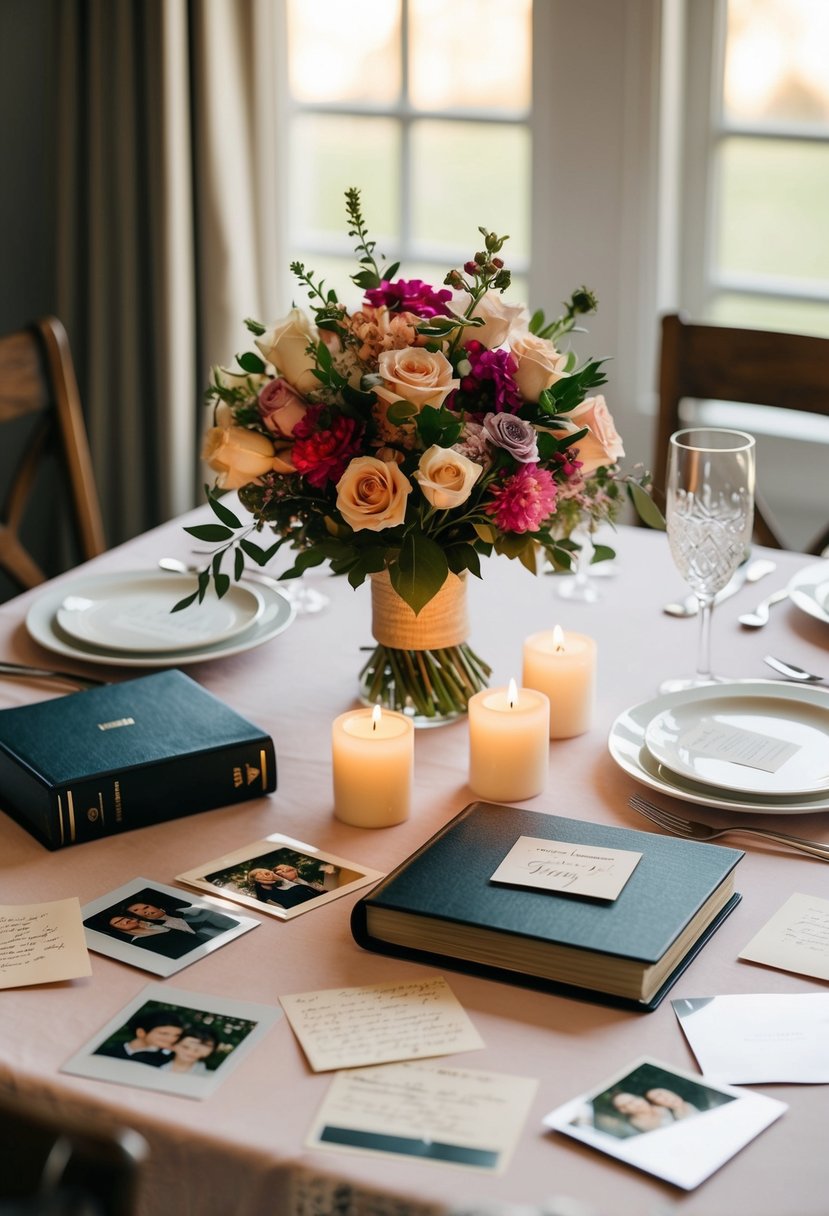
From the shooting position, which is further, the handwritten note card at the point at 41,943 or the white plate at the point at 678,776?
the white plate at the point at 678,776

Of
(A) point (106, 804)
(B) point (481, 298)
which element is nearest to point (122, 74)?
(B) point (481, 298)

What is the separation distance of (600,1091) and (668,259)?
2.10m

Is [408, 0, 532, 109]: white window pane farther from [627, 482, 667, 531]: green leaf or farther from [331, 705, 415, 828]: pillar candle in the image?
[331, 705, 415, 828]: pillar candle

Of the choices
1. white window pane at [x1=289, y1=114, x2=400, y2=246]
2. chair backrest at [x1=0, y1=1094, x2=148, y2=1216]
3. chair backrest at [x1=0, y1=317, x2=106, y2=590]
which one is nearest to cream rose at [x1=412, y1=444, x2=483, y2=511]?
chair backrest at [x1=0, y1=1094, x2=148, y2=1216]

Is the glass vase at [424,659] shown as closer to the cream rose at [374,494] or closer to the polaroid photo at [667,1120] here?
the cream rose at [374,494]

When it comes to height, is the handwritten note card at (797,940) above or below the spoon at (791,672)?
below

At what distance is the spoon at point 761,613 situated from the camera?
1.56 meters

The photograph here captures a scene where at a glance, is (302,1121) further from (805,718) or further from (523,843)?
(805,718)

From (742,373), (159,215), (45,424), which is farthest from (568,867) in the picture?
(159,215)

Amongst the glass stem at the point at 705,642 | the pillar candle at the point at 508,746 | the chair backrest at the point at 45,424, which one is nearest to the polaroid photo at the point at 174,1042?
the pillar candle at the point at 508,746

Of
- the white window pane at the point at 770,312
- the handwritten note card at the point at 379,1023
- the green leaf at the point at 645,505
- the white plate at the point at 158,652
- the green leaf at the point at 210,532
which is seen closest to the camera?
the handwritten note card at the point at 379,1023

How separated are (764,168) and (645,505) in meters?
1.51

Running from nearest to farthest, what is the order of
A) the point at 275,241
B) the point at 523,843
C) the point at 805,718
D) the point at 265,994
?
the point at 265,994, the point at 523,843, the point at 805,718, the point at 275,241

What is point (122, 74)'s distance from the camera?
2686 millimetres
